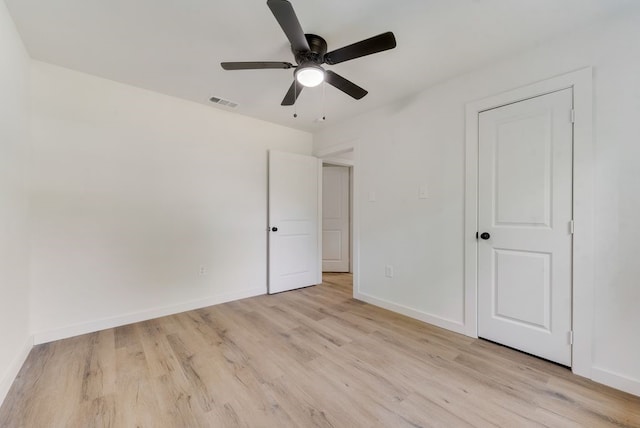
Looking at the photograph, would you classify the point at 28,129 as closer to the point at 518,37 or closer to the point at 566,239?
the point at 518,37

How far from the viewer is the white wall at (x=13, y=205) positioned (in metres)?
1.64

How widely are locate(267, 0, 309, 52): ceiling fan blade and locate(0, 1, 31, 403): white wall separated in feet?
5.66

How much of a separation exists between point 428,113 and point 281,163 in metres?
1.96

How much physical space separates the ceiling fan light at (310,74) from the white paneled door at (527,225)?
1506mm

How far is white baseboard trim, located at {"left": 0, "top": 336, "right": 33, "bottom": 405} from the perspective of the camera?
1579mm

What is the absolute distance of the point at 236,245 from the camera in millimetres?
3381

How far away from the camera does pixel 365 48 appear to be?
159 centimetres

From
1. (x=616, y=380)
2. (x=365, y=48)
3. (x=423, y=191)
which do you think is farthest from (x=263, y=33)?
(x=616, y=380)

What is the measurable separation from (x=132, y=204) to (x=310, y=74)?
→ 219cm

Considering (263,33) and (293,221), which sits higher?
(263,33)

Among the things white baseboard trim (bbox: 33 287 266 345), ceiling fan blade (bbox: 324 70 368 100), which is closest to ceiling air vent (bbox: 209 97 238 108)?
ceiling fan blade (bbox: 324 70 368 100)

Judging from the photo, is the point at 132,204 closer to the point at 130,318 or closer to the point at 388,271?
the point at 130,318

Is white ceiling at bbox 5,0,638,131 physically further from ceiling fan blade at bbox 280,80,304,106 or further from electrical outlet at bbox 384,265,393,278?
electrical outlet at bbox 384,265,393,278

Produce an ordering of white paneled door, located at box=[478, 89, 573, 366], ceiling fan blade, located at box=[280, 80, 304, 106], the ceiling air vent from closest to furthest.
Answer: white paneled door, located at box=[478, 89, 573, 366] < ceiling fan blade, located at box=[280, 80, 304, 106] < the ceiling air vent
